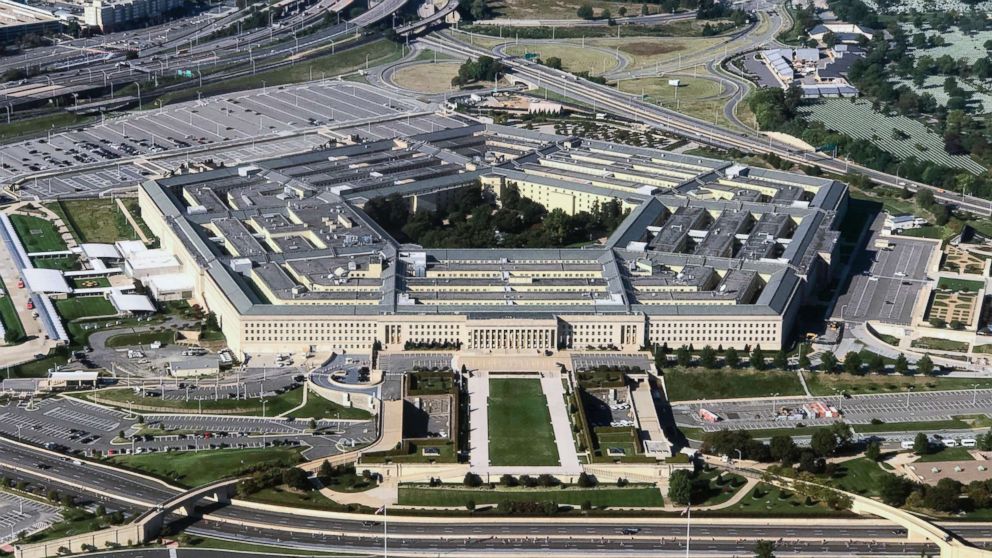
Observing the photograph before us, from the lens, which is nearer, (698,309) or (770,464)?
(770,464)

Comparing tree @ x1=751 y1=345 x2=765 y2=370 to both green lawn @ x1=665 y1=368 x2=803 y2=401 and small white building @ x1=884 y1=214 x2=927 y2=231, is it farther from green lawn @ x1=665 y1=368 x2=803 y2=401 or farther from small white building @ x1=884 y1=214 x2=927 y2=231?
small white building @ x1=884 y1=214 x2=927 y2=231

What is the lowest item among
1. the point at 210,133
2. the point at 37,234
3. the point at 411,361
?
the point at 210,133

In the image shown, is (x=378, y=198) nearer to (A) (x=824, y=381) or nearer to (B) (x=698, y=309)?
(B) (x=698, y=309)

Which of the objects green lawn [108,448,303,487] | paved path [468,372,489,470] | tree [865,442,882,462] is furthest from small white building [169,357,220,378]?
tree [865,442,882,462]

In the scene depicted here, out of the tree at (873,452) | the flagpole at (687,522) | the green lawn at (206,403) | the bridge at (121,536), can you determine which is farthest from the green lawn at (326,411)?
the tree at (873,452)

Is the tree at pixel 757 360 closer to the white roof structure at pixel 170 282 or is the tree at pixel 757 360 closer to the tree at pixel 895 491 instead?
the tree at pixel 895 491

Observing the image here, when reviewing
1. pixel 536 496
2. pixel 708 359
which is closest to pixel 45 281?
pixel 536 496

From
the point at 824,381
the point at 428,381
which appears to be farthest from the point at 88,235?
the point at 824,381

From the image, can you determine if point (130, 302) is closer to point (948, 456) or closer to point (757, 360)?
point (757, 360)
